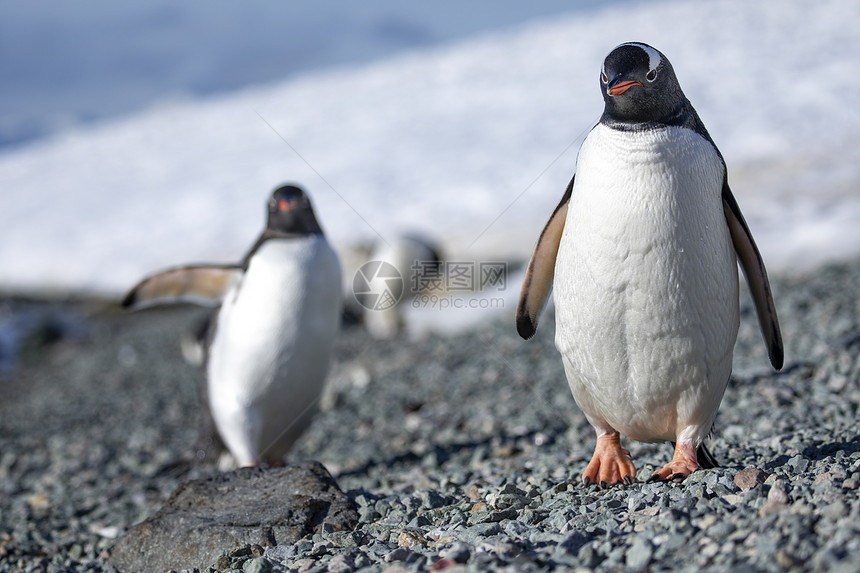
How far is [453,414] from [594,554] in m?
3.12

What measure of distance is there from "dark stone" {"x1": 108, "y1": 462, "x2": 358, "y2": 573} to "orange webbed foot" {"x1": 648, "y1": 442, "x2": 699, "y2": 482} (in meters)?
0.91

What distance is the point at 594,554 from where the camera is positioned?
1.74 metres

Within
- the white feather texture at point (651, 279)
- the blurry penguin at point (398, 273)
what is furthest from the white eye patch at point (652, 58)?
the blurry penguin at point (398, 273)

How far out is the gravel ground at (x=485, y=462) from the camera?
70.1 inches

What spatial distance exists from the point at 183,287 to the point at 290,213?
716mm

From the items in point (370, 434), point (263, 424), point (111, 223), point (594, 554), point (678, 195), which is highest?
point (678, 195)

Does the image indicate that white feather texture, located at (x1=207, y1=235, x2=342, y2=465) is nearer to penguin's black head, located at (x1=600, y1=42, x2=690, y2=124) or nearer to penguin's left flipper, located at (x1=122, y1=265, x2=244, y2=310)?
penguin's left flipper, located at (x1=122, y1=265, x2=244, y2=310)

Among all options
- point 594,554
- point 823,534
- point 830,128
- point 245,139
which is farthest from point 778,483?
point 245,139

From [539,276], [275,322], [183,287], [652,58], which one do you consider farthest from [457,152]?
[652,58]

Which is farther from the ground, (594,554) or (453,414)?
(594,554)

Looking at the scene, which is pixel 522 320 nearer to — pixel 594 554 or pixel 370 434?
pixel 594 554

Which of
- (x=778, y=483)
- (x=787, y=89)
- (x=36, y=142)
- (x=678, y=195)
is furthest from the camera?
(x=36, y=142)

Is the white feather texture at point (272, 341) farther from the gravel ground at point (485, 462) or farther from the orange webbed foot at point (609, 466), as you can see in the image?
the orange webbed foot at point (609, 466)

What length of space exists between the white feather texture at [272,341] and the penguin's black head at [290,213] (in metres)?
0.06
